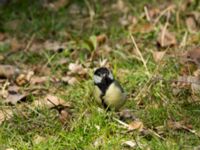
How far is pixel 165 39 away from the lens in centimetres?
697

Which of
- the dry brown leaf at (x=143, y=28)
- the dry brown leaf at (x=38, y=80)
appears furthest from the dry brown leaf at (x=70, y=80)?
the dry brown leaf at (x=143, y=28)

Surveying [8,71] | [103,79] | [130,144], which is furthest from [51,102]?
[8,71]

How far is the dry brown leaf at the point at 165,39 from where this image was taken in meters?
Answer: 6.88

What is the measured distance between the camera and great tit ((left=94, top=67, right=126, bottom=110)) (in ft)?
17.0

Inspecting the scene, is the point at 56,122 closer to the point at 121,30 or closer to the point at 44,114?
the point at 44,114

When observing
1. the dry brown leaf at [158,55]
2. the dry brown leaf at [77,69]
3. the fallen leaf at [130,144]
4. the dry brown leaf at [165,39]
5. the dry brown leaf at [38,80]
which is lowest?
the dry brown leaf at [38,80]

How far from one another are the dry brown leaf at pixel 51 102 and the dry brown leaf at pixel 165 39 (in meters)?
1.66

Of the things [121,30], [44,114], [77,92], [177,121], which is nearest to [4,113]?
[44,114]

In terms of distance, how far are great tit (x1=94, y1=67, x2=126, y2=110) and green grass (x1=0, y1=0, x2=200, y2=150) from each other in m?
0.08

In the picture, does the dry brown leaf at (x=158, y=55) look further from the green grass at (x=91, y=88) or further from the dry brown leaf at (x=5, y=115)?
the dry brown leaf at (x=5, y=115)

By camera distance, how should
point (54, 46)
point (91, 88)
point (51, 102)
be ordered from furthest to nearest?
point (54, 46), point (91, 88), point (51, 102)

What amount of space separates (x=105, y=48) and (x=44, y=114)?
6.02 ft

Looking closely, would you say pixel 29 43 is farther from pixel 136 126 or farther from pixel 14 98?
pixel 136 126

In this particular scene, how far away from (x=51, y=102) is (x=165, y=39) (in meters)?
1.91
